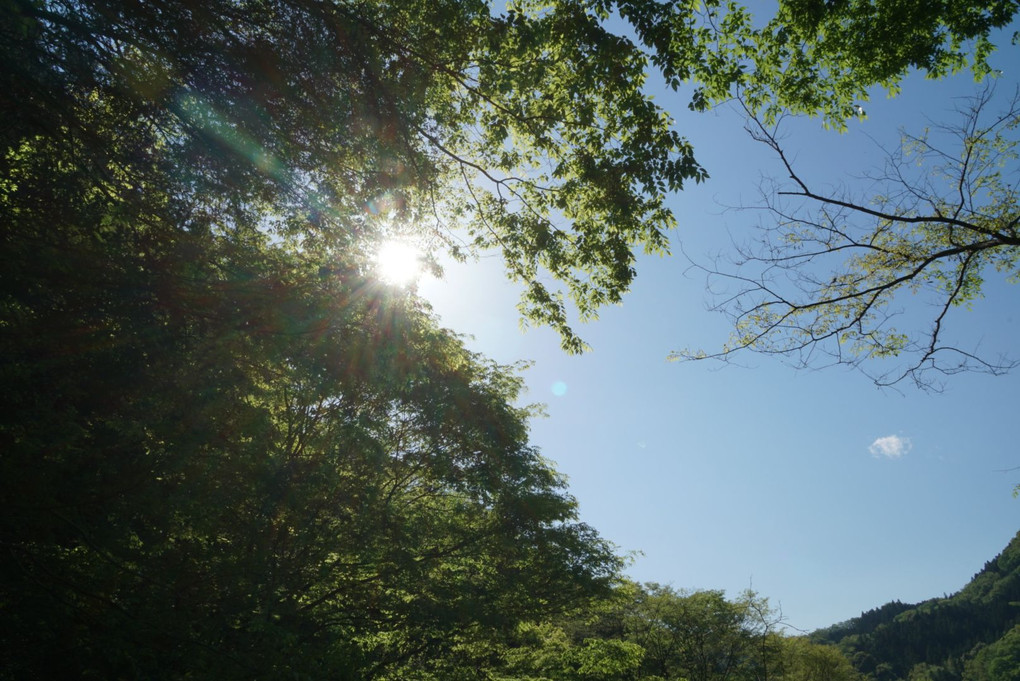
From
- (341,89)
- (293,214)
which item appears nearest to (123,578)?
(293,214)

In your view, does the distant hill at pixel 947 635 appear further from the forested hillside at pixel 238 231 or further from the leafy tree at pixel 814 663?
the forested hillside at pixel 238 231

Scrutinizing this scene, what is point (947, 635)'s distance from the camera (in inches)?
3907

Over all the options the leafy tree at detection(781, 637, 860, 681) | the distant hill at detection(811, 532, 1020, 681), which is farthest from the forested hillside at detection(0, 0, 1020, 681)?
the distant hill at detection(811, 532, 1020, 681)

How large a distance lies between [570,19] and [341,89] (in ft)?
9.95

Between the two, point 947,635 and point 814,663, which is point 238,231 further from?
point 947,635

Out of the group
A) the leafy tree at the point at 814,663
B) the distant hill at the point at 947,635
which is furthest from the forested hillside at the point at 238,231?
the distant hill at the point at 947,635

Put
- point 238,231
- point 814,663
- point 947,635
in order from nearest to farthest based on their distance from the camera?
point 238,231 < point 814,663 < point 947,635

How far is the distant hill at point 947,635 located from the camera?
85.2m

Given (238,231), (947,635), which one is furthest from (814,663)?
(947,635)

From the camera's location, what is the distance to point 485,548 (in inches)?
509

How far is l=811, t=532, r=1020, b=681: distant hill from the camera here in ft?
280

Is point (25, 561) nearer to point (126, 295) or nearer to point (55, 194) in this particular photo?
point (126, 295)

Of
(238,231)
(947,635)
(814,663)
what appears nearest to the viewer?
(238,231)

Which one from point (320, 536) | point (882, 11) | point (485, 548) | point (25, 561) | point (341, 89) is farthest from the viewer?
point (485, 548)
